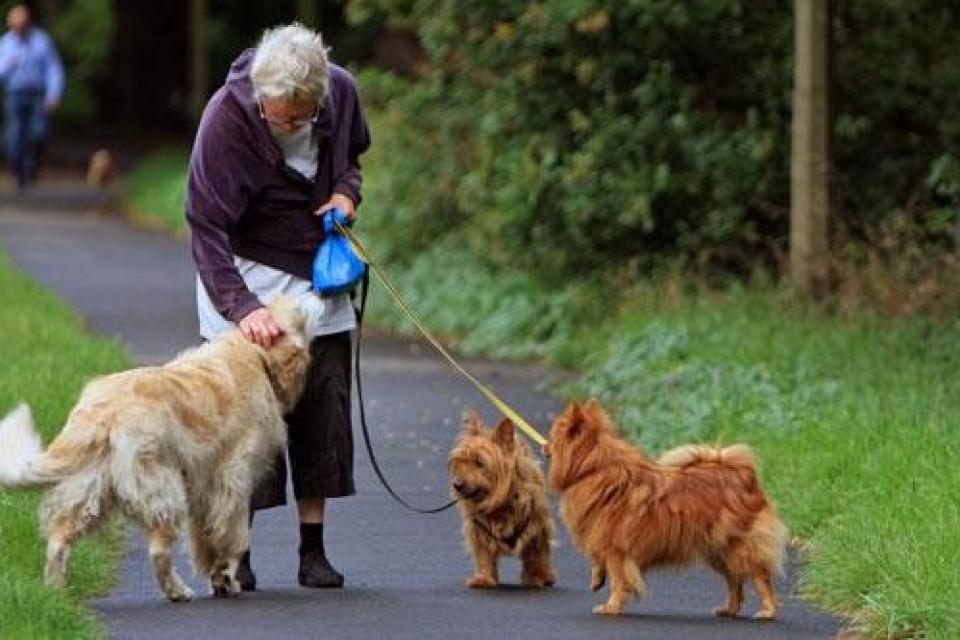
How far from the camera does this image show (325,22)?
1734 inches

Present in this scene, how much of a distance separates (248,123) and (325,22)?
34.8 metres

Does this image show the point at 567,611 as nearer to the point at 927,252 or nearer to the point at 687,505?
the point at 687,505

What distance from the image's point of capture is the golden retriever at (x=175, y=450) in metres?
8.80

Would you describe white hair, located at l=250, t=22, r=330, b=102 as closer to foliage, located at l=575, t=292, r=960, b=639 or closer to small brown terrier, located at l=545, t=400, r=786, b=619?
small brown terrier, located at l=545, t=400, r=786, b=619

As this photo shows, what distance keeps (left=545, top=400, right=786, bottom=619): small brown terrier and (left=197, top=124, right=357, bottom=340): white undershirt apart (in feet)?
3.49

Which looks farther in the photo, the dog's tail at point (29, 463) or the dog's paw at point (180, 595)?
the dog's paw at point (180, 595)

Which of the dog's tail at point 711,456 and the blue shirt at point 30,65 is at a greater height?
the blue shirt at point 30,65

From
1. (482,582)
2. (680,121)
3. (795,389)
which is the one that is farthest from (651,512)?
(680,121)

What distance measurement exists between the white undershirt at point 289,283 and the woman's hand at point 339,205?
120 millimetres

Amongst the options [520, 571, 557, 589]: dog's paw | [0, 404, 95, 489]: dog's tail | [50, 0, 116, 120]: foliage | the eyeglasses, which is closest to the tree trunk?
[520, 571, 557, 589]: dog's paw

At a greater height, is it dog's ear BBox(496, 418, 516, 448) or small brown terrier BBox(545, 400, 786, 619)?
dog's ear BBox(496, 418, 516, 448)

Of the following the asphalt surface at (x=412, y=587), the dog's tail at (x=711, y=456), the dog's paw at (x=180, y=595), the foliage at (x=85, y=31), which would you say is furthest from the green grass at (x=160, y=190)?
the dog's tail at (x=711, y=456)

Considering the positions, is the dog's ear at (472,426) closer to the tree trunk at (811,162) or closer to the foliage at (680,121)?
the tree trunk at (811,162)

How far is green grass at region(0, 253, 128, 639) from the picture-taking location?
27.4 ft
